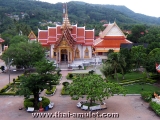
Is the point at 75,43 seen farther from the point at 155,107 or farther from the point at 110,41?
the point at 155,107

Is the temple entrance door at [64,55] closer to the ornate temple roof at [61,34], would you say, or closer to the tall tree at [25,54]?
the ornate temple roof at [61,34]

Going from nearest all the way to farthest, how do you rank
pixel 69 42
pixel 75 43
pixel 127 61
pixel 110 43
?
pixel 127 61 → pixel 69 42 → pixel 75 43 → pixel 110 43

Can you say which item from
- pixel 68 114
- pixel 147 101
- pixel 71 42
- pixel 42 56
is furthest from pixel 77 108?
pixel 71 42

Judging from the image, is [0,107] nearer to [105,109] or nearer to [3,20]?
[105,109]

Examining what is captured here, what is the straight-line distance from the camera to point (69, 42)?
4397 cm

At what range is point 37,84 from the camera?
22141 mm

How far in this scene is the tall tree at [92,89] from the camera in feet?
67.7

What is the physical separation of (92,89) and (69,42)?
23921mm

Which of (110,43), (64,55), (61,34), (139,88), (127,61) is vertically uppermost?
(61,34)

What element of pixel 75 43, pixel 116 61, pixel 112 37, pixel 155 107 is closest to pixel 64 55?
pixel 75 43

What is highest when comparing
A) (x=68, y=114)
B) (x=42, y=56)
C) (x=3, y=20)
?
(x=3, y=20)

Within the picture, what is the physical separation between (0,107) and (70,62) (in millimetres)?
22369

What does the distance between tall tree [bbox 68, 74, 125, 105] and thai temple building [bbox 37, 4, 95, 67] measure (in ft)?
73.4

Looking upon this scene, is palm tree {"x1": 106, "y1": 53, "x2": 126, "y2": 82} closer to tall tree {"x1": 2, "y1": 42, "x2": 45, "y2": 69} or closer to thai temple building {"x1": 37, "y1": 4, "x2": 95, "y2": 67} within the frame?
tall tree {"x1": 2, "y1": 42, "x2": 45, "y2": 69}
